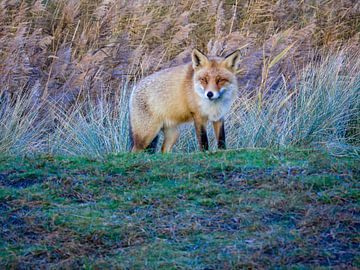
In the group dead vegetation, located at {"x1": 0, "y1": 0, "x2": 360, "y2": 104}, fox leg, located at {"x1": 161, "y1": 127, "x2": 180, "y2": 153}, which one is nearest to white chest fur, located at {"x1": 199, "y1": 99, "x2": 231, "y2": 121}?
fox leg, located at {"x1": 161, "y1": 127, "x2": 180, "y2": 153}

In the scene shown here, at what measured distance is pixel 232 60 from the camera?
6828 mm

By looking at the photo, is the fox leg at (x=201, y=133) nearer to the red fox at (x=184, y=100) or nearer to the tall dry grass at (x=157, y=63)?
the red fox at (x=184, y=100)

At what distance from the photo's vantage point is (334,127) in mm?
7449

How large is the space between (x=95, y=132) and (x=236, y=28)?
3268mm

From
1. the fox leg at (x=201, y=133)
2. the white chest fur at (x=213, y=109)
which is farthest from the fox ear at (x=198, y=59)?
the fox leg at (x=201, y=133)

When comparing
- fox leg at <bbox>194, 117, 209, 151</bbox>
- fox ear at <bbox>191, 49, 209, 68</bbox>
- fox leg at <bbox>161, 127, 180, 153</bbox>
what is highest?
fox ear at <bbox>191, 49, 209, 68</bbox>

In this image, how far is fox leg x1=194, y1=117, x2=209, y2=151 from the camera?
21.8 feet

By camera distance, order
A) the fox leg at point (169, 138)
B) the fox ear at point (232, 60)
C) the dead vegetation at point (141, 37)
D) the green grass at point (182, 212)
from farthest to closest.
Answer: the dead vegetation at point (141, 37) → the fox leg at point (169, 138) → the fox ear at point (232, 60) → the green grass at point (182, 212)

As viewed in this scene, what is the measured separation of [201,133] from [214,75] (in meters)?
0.61

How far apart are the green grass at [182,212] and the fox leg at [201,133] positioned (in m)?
1.52

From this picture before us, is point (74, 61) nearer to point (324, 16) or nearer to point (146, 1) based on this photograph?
point (146, 1)

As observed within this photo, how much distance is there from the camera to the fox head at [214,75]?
663cm

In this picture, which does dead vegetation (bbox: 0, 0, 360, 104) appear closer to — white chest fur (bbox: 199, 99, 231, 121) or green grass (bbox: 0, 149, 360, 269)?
white chest fur (bbox: 199, 99, 231, 121)

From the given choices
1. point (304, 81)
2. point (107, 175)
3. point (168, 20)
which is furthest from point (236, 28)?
point (107, 175)
